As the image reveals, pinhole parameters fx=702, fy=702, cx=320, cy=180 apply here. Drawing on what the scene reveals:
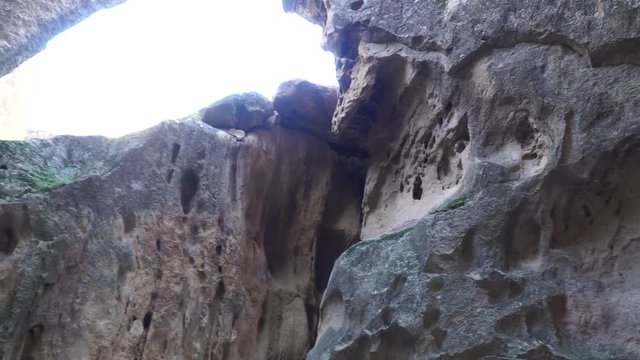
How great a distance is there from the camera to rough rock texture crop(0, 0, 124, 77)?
20.2 feet

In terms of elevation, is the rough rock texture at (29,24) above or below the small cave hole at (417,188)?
above

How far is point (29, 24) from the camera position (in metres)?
6.29

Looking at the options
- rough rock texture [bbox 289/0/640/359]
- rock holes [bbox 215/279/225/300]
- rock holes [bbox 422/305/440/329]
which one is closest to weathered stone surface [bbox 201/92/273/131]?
rock holes [bbox 215/279/225/300]

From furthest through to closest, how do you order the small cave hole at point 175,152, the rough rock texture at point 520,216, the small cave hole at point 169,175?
the small cave hole at point 175,152 < the small cave hole at point 169,175 < the rough rock texture at point 520,216

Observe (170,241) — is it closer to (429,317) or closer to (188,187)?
(188,187)

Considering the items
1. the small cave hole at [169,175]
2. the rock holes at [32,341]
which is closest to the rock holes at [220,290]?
the small cave hole at [169,175]

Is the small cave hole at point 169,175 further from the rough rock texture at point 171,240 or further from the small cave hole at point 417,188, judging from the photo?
the small cave hole at point 417,188

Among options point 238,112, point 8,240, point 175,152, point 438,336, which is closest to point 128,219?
point 175,152

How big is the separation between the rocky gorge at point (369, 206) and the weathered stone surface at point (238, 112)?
0.08 feet

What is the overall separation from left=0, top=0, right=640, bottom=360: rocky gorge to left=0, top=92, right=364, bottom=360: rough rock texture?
0.02 m

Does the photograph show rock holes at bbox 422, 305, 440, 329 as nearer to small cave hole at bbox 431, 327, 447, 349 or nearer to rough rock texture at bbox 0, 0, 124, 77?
small cave hole at bbox 431, 327, 447, 349

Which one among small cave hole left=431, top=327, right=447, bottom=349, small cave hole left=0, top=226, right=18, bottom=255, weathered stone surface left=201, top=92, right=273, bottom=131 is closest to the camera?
small cave hole left=431, top=327, right=447, bottom=349

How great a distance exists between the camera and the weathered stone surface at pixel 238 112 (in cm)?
735

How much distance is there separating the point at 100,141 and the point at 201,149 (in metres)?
0.94
